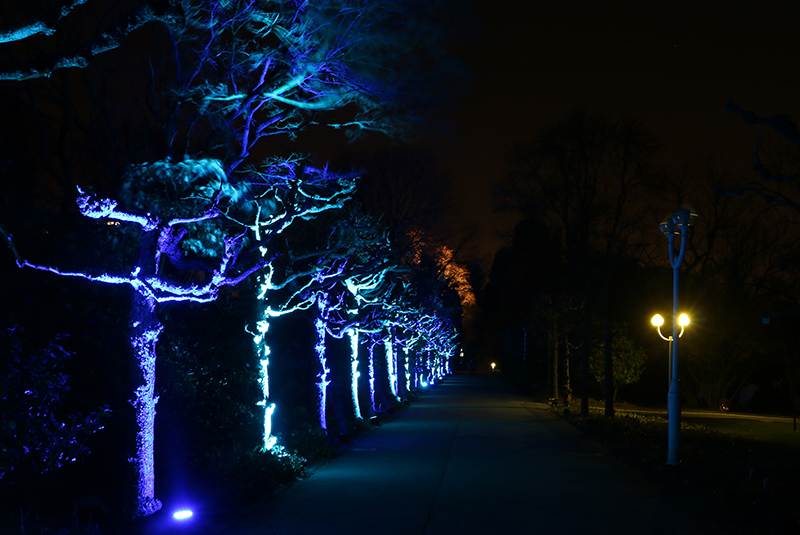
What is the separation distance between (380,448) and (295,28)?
11531mm

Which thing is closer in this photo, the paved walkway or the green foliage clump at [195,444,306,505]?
the paved walkway

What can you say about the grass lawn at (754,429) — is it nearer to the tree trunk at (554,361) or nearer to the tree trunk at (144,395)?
the tree trunk at (554,361)

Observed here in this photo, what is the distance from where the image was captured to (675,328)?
15.8 meters

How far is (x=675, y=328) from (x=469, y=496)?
6.87 meters

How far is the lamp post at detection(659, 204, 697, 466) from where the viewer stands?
48.1ft

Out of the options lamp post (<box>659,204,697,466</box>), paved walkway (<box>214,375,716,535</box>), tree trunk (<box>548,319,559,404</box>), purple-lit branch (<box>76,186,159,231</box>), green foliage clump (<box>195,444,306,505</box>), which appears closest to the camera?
purple-lit branch (<box>76,186,159,231</box>)

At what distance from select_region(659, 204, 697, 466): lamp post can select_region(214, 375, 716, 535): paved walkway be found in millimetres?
1235

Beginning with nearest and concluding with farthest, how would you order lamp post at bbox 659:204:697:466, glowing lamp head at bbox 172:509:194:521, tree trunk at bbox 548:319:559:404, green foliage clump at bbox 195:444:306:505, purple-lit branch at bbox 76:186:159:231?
purple-lit branch at bbox 76:186:159:231, glowing lamp head at bbox 172:509:194:521, green foliage clump at bbox 195:444:306:505, lamp post at bbox 659:204:697:466, tree trunk at bbox 548:319:559:404

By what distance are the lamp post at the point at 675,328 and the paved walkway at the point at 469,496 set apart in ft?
4.05

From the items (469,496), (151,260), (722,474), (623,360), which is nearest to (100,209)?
(151,260)

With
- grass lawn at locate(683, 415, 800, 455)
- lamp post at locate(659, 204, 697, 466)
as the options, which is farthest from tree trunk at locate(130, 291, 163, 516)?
grass lawn at locate(683, 415, 800, 455)

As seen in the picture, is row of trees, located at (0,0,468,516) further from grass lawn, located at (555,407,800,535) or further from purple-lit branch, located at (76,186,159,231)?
grass lawn, located at (555,407,800,535)

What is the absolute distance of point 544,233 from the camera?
1145 inches

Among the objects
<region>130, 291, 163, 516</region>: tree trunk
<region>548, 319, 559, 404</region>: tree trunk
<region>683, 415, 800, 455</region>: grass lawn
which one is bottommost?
<region>683, 415, 800, 455</region>: grass lawn
